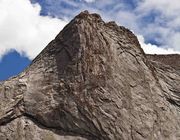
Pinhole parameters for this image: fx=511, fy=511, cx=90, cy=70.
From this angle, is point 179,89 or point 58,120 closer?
point 58,120

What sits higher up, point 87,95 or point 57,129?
point 87,95

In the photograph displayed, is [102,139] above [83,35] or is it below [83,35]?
below

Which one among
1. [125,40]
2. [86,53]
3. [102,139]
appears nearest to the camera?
[102,139]

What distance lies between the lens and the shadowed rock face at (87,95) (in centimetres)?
2167

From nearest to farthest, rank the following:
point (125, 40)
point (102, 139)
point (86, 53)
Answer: point (102, 139)
point (86, 53)
point (125, 40)

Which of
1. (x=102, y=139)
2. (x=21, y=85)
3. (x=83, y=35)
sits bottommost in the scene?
(x=102, y=139)

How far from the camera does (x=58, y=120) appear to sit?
21.9 metres

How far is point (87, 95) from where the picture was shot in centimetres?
2197

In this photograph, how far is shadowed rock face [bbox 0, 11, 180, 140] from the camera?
853 inches

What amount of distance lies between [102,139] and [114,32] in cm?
600

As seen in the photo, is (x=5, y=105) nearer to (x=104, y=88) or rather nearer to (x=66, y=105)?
(x=66, y=105)

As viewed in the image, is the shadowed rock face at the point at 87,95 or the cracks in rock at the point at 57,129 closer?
the cracks in rock at the point at 57,129

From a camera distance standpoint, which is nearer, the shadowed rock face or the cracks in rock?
the cracks in rock

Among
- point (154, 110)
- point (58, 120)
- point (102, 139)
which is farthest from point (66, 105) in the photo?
point (154, 110)
